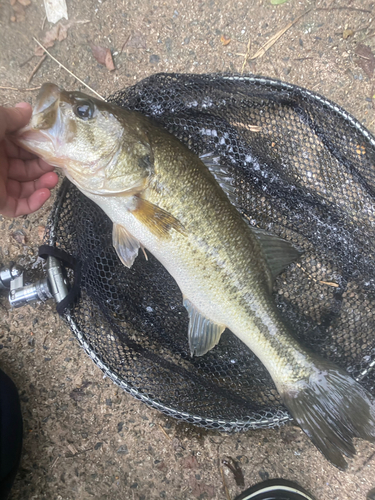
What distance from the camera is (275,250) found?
1.90 meters

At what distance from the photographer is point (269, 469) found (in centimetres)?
227

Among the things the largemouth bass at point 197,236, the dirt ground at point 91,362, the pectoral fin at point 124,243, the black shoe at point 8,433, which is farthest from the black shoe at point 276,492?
the pectoral fin at point 124,243

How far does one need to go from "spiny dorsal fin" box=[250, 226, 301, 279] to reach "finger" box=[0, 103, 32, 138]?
Answer: 1.40 m

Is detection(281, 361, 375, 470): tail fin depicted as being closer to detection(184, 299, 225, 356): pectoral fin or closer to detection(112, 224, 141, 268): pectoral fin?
detection(184, 299, 225, 356): pectoral fin

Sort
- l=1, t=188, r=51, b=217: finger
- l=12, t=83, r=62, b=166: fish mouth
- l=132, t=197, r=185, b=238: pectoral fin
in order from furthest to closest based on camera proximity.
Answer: l=1, t=188, r=51, b=217: finger → l=132, t=197, r=185, b=238: pectoral fin → l=12, t=83, r=62, b=166: fish mouth

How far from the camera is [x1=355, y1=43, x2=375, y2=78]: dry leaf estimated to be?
2.52m

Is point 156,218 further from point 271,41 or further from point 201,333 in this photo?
point 271,41

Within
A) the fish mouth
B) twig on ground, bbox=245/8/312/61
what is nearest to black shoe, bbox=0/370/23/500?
the fish mouth

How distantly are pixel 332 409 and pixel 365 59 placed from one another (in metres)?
2.59

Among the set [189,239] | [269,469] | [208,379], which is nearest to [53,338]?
[208,379]

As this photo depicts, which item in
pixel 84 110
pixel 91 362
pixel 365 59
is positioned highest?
pixel 365 59

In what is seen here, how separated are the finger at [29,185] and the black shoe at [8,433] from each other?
1234 millimetres

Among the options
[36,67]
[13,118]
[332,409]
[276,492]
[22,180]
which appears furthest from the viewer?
[36,67]

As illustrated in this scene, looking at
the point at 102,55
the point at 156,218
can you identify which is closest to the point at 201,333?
the point at 156,218
